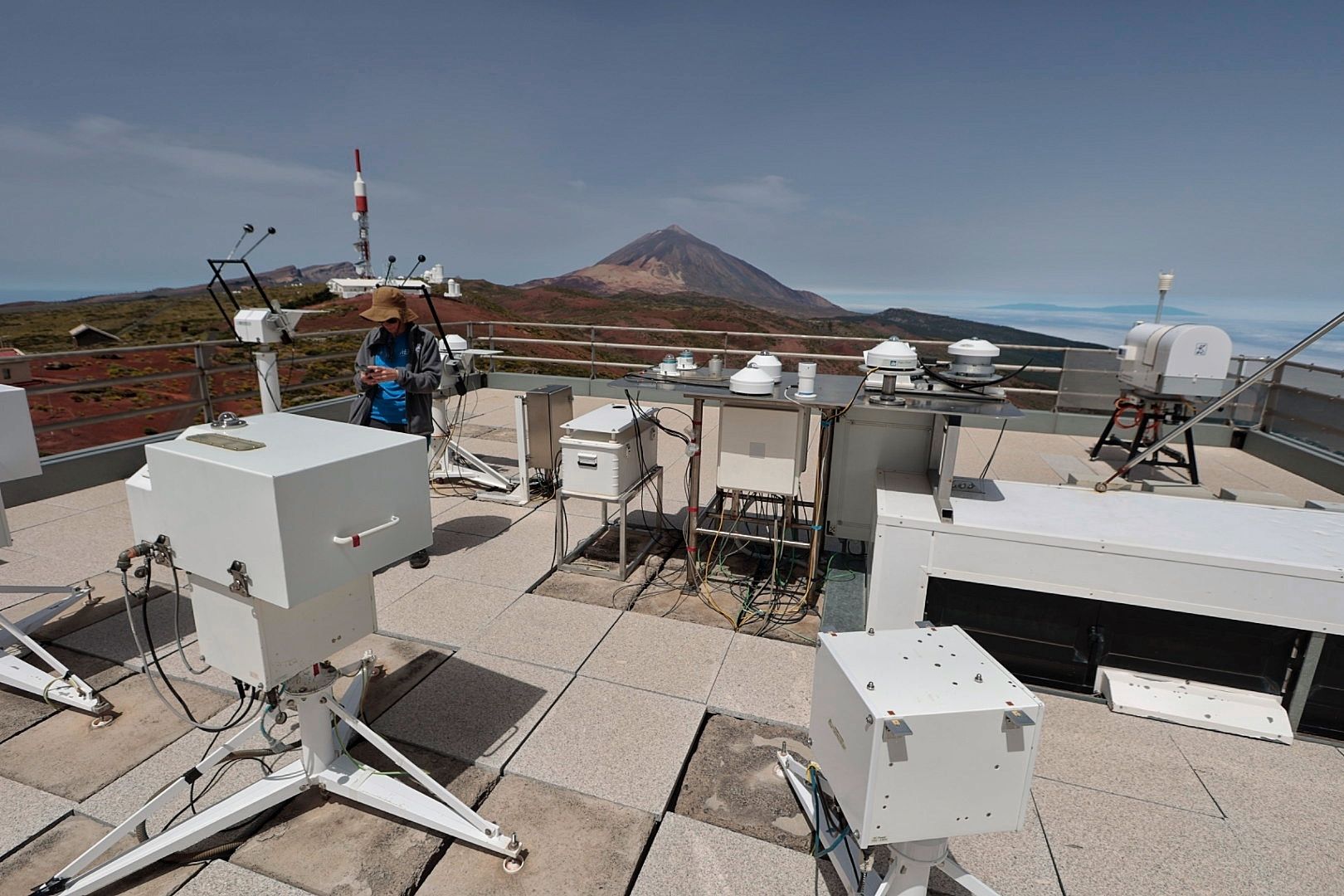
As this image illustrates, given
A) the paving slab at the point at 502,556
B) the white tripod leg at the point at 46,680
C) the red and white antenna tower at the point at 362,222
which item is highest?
the red and white antenna tower at the point at 362,222

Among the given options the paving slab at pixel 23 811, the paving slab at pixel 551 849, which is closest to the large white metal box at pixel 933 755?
the paving slab at pixel 551 849

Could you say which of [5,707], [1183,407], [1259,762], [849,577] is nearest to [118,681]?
[5,707]

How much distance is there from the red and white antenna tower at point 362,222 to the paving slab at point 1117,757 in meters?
5.01

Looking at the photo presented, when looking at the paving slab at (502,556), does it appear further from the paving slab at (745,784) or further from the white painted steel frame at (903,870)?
the white painted steel frame at (903,870)

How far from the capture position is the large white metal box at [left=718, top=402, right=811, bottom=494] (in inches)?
115


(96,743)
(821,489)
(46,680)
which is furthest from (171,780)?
(821,489)

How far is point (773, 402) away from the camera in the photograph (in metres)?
2.86

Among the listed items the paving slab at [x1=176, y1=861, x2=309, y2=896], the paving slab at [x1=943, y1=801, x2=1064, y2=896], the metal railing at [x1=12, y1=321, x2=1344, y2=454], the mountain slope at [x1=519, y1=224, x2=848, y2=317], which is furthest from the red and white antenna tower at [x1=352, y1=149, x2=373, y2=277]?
the mountain slope at [x1=519, y1=224, x2=848, y2=317]

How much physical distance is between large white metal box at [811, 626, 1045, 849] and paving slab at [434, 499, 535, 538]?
9.95 feet

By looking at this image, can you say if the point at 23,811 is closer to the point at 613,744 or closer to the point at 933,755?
the point at 613,744

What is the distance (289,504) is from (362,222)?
4368 mm

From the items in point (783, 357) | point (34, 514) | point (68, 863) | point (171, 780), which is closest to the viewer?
point (68, 863)

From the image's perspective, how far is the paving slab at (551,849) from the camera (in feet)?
5.31

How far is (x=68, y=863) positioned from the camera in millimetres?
1654
